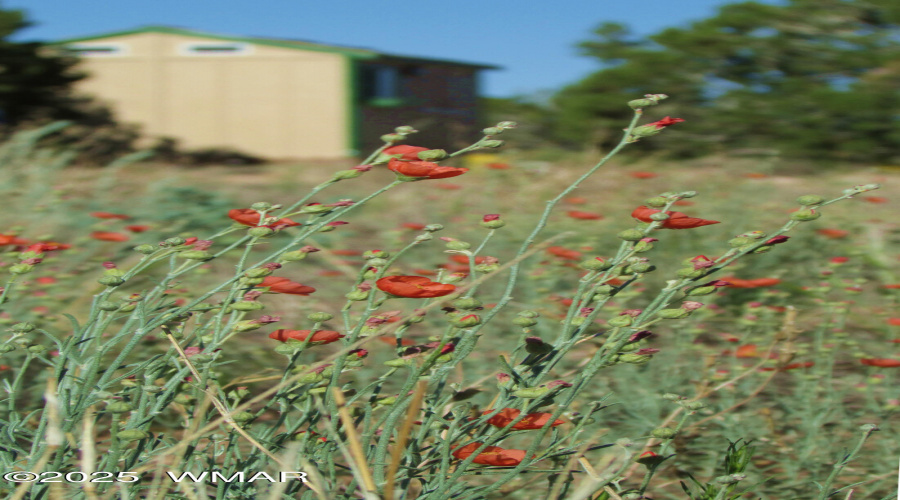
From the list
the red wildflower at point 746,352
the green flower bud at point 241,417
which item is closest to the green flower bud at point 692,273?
the green flower bud at point 241,417

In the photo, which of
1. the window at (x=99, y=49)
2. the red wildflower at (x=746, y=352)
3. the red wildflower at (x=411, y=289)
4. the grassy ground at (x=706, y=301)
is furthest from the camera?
the window at (x=99, y=49)

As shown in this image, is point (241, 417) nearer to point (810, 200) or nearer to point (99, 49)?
point (810, 200)

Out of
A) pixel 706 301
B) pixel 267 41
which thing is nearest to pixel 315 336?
pixel 706 301

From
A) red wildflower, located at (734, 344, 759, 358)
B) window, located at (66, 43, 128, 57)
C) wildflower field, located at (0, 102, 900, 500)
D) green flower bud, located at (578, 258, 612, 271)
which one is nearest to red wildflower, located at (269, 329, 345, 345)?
wildflower field, located at (0, 102, 900, 500)

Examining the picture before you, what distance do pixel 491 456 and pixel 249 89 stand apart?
13.1m

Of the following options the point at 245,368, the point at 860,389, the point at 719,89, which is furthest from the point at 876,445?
the point at 719,89

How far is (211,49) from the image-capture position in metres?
13.5

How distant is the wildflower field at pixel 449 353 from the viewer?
103cm

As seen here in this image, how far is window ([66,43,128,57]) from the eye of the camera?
13755 millimetres

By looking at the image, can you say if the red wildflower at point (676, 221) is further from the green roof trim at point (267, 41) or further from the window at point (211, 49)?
the window at point (211, 49)

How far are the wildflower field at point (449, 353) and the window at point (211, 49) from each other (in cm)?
964

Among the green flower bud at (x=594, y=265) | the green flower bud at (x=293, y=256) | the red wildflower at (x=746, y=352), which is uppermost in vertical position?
the green flower bud at (x=594, y=265)

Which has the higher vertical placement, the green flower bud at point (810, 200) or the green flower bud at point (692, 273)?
the green flower bud at point (810, 200)

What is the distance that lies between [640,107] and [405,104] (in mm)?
13015
